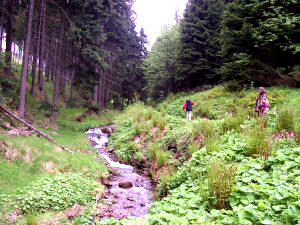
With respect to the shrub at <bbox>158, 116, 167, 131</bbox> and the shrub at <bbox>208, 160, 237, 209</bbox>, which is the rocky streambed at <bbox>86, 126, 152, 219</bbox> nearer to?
the shrub at <bbox>208, 160, 237, 209</bbox>

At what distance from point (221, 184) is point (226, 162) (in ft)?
4.28

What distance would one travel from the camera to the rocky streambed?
5848 mm

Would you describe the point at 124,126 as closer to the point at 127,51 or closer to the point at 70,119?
the point at 70,119

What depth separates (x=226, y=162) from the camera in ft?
16.4

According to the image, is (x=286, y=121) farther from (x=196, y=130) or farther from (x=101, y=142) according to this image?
(x=101, y=142)

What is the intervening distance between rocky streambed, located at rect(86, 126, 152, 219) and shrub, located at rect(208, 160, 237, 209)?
267cm

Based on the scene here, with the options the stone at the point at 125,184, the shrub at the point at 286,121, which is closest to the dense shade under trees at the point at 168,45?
the shrub at the point at 286,121

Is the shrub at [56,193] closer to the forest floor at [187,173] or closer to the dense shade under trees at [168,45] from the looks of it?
the forest floor at [187,173]

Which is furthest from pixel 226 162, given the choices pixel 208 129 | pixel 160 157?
pixel 160 157

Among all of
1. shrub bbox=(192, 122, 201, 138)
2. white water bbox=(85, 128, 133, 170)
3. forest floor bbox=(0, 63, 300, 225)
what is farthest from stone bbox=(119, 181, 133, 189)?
shrub bbox=(192, 122, 201, 138)

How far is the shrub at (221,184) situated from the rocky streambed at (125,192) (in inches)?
105

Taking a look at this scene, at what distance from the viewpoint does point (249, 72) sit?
13.6 meters

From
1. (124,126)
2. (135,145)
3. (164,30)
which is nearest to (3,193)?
(135,145)

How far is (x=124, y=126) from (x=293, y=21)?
12.4 metres
